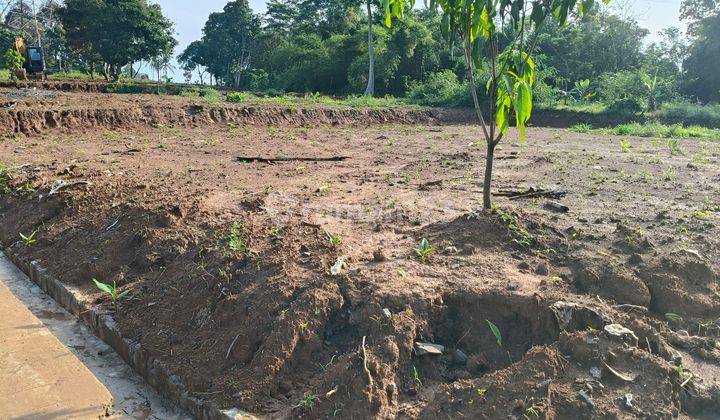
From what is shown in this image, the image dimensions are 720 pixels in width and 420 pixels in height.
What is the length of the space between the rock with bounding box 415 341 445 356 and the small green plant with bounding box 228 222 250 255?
1765 millimetres

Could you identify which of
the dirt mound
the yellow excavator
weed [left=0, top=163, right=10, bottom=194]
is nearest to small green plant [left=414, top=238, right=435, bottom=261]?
weed [left=0, top=163, right=10, bottom=194]

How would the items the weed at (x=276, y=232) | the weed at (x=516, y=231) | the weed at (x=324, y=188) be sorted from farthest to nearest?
1. the weed at (x=324, y=188)
2. the weed at (x=276, y=232)
3. the weed at (x=516, y=231)

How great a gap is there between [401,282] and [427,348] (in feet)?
2.03

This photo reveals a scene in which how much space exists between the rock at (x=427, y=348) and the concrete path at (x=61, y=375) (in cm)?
155

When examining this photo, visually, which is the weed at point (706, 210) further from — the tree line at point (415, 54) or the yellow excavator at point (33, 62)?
the yellow excavator at point (33, 62)

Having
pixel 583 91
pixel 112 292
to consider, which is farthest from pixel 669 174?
pixel 583 91

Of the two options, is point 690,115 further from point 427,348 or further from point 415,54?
point 427,348

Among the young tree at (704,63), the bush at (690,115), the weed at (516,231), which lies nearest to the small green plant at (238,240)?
the weed at (516,231)

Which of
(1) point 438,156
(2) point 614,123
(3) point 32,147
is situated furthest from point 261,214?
(2) point 614,123

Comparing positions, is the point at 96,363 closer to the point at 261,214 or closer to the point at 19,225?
the point at 261,214

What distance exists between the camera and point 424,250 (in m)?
4.45

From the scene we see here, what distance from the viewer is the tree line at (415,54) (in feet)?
76.7

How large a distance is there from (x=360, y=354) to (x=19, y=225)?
5.32 metres

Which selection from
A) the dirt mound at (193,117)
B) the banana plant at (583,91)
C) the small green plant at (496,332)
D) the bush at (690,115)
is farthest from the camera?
the banana plant at (583,91)
